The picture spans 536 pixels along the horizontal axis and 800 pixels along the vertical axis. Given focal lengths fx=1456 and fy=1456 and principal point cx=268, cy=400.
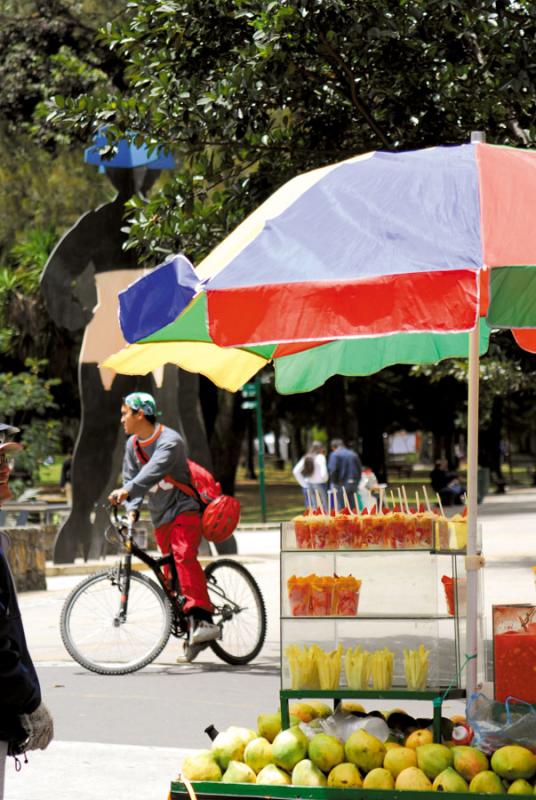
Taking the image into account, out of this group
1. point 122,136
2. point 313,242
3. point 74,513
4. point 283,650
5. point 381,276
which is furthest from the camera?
point 74,513

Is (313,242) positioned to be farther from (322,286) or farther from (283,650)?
(283,650)

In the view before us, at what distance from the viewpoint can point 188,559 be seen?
990 cm

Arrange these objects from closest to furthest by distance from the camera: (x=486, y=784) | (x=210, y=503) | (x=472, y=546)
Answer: (x=486, y=784) → (x=472, y=546) → (x=210, y=503)

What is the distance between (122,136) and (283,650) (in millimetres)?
5406

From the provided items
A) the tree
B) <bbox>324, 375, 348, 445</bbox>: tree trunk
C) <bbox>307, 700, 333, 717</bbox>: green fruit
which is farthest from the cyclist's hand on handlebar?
<bbox>324, 375, 348, 445</bbox>: tree trunk

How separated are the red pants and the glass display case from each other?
3.82m

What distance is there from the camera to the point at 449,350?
24.4 ft

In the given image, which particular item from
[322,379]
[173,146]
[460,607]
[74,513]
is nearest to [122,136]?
[173,146]

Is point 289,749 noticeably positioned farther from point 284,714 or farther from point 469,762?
point 469,762

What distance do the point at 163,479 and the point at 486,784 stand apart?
5.20 meters

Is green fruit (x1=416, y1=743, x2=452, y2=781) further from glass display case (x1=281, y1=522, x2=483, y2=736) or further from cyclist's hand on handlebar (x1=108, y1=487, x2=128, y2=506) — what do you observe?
cyclist's hand on handlebar (x1=108, y1=487, x2=128, y2=506)

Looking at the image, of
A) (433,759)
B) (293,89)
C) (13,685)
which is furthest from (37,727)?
(293,89)

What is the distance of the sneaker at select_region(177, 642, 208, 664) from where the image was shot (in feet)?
33.3

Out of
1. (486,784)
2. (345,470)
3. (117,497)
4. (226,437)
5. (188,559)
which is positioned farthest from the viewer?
(226,437)
